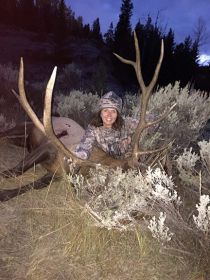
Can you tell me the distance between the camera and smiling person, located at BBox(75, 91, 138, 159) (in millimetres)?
4660

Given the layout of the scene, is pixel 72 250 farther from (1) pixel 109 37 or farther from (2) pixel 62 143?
(1) pixel 109 37

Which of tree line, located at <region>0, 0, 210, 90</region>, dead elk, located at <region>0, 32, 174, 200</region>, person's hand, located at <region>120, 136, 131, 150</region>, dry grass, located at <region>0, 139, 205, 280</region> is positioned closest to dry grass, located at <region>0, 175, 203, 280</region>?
dry grass, located at <region>0, 139, 205, 280</region>

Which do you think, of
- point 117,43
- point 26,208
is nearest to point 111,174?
point 26,208

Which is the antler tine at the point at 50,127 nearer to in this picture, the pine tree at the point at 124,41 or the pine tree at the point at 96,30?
the pine tree at the point at 124,41

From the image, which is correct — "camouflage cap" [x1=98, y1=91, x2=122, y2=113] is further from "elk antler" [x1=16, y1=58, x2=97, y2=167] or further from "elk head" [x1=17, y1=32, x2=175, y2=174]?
"elk antler" [x1=16, y1=58, x2=97, y2=167]

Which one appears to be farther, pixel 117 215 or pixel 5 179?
pixel 5 179

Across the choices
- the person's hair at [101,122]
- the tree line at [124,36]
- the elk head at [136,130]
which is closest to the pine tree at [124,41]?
the tree line at [124,36]

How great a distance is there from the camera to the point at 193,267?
9.75 ft

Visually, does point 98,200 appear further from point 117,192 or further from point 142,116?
point 142,116

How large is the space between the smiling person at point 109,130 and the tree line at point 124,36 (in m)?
13.2

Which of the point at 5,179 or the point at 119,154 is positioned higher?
the point at 119,154

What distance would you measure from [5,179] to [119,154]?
124 cm

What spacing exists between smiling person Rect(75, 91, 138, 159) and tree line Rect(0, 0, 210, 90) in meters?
13.2

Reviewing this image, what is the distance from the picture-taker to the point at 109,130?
15.7 feet
